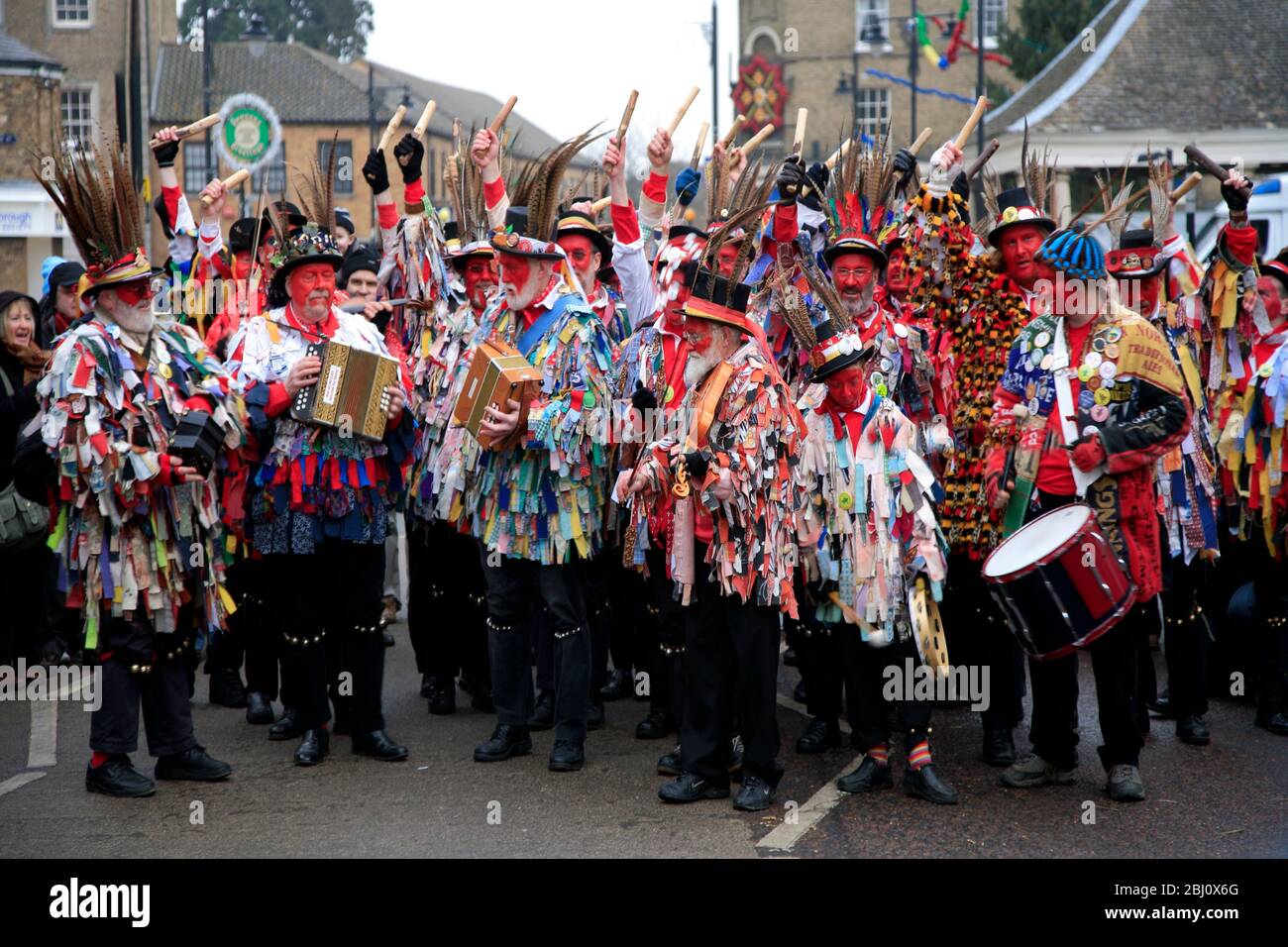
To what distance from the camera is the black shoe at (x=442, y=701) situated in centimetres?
733

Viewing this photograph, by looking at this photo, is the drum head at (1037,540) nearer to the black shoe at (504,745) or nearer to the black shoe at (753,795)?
the black shoe at (753,795)

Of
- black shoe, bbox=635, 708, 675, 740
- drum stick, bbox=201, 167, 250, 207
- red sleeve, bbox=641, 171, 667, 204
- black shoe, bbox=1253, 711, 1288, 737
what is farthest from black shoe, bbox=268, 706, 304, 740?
black shoe, bbox=1253, 711, 1288, 737

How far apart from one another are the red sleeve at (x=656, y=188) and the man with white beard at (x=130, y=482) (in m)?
2.31

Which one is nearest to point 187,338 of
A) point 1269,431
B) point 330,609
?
point 330,609

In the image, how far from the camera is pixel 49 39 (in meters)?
39.7

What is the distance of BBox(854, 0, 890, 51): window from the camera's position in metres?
49.4

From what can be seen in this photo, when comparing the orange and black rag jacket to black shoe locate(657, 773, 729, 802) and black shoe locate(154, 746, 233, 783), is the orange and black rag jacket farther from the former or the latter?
black shoe locate(154, 746, 233, 783)

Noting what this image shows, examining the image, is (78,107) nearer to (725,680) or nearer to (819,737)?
(819,737)

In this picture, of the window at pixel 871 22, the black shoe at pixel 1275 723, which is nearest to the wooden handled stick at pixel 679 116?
the black shoe at pixel 1275 723

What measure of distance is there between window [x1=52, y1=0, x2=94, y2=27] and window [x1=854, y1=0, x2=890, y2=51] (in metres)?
24.9

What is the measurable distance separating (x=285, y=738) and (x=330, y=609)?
2.57 feet

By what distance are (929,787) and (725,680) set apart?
0.93m
